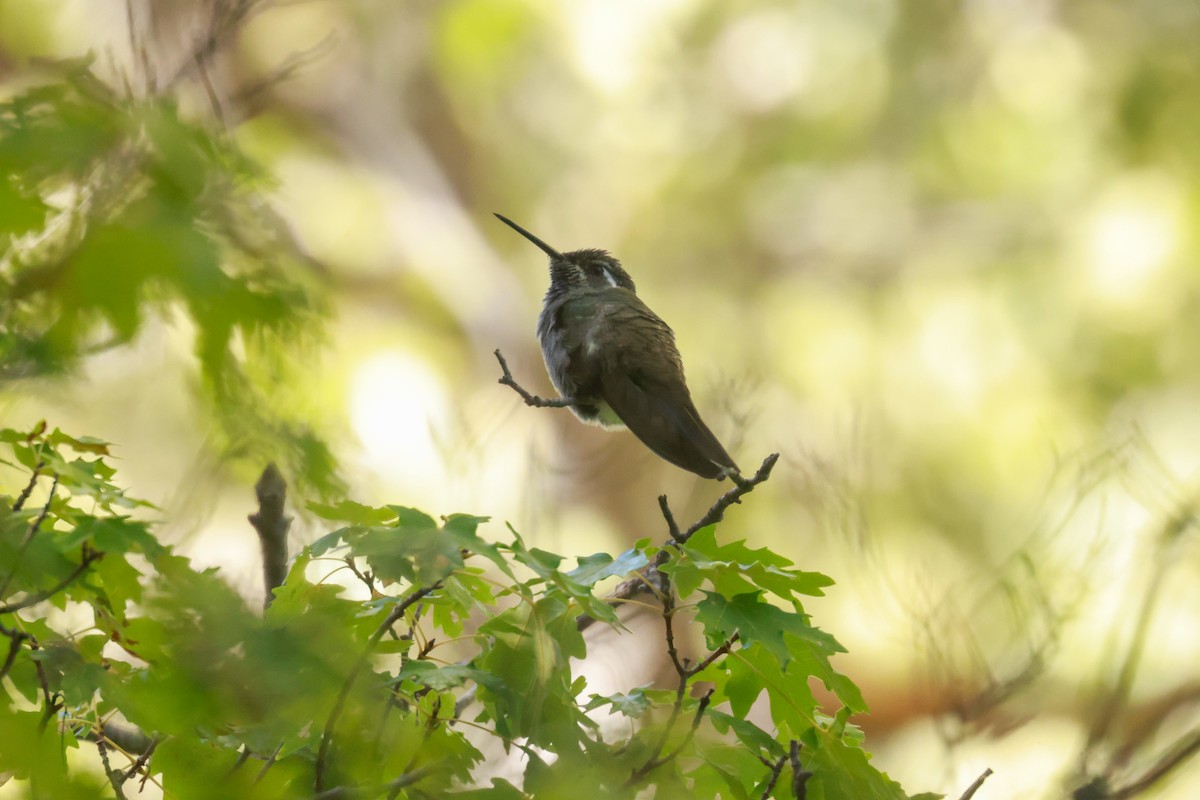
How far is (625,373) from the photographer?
3455 millimetres

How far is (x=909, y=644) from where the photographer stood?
11.6ft

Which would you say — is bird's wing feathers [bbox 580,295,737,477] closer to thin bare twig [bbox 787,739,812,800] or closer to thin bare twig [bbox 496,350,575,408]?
thin bare twig [bbox 496,350,575,408]

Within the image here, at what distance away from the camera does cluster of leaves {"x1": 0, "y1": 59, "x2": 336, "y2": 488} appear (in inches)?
33.4

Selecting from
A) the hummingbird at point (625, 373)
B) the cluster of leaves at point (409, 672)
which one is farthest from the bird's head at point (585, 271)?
the cluster of leaves at point (409, 672)

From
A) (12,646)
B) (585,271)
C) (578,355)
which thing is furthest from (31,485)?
(585,271)

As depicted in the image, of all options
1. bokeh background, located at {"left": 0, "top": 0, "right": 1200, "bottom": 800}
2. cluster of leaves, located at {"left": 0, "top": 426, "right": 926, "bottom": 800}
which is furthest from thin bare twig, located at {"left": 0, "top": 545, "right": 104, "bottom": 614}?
bokeh background, located at {"left": 0, "top": 0, "right": 1200, "bottom": 800}

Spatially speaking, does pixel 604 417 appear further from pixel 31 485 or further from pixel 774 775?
pixel 31 485

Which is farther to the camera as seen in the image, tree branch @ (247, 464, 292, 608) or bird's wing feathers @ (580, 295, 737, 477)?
bird's wing feathers @ (580, 295, 737, 477)

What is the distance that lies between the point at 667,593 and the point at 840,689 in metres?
0.29

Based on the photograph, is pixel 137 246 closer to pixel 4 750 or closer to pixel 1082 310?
Result: pixel 4 750

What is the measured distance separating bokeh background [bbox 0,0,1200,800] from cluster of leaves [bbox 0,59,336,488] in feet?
13.3

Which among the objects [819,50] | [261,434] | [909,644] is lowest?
[261,434]

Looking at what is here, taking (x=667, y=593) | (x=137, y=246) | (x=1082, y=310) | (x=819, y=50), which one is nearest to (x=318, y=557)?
(x=667, y=593)

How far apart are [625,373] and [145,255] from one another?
2.65 m
